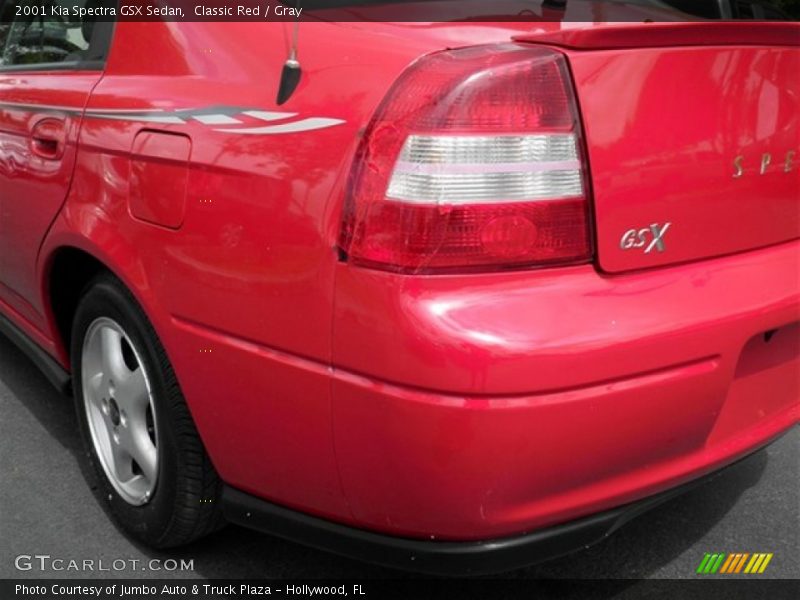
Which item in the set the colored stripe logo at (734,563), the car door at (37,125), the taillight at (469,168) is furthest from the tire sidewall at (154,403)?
the colored stripe logo at (734,563)

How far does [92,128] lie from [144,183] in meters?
0.36

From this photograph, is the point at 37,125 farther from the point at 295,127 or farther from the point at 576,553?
the point at 576,553

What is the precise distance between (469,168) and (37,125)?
1.57m

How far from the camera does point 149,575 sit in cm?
238

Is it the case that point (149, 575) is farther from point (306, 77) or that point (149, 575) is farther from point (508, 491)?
point (306, 77)

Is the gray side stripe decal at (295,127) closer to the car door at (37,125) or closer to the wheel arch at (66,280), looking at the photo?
the wheel arch at (66,280)

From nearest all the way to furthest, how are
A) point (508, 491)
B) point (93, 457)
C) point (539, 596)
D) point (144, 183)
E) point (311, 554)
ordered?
point (508, 491) → point (144, 183) → point (539, 596) → point (311, 554) → point (93, 457)

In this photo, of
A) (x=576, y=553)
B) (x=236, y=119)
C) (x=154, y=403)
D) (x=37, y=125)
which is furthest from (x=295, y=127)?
(x=576, y=553)

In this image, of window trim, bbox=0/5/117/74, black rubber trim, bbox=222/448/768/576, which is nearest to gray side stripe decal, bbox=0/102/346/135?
window trim, bbox=0/5/117/74

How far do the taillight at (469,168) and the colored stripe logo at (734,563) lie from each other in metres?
1.22

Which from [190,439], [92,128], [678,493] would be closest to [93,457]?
[190,439]

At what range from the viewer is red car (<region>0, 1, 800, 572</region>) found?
159 cm

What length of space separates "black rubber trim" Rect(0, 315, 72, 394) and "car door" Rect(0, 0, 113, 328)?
81 millimetres

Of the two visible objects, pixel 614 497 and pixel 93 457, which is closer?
pixel 614 497
